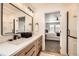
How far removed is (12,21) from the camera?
197 centimetres

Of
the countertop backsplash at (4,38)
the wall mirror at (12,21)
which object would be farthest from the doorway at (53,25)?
the countertop backsplash at (4,38)

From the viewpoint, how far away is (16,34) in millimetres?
2156

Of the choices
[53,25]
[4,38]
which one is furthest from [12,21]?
[53,25]

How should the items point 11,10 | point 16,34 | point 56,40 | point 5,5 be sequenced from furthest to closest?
point 56,40
point 16,34
point 11,10
point 5,5

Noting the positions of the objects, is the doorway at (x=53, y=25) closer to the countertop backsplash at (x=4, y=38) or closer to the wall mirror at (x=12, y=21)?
the wall mirror at (x=12, y=21)

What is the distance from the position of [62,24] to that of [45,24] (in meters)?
0.42

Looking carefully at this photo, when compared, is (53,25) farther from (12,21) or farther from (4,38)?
(4,38)

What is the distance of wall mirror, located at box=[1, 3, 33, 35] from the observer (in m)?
1.75

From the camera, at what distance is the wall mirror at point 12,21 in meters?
1.75

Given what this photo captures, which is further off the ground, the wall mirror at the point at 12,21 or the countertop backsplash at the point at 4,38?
the wall mirror at the point at 12,21

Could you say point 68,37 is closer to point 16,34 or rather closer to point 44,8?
point 44,8

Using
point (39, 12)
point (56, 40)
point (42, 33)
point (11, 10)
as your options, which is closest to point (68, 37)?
point (56, 40)

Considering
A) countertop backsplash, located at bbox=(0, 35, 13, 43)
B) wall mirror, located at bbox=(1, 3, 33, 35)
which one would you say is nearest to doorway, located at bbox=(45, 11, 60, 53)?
wall mirror, located at bbox=(1, 3, 33, 35)

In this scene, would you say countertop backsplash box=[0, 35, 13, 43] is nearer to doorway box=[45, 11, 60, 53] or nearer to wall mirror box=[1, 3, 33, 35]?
wall mirror box=[1, 3, 33, 35]
